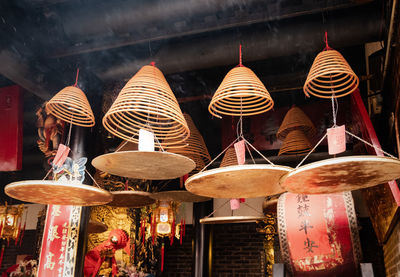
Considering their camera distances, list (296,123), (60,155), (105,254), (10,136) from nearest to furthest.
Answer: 1. (60,155)
2. (296,123)
3. (10,136)
4. (105,254)

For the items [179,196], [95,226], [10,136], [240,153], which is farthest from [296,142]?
[10,136]

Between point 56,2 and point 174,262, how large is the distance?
6444mm

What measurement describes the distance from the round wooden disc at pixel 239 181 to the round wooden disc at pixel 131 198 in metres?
1.51

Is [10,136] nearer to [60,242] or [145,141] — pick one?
[60,242]

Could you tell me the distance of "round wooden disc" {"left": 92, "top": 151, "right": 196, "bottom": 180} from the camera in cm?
257

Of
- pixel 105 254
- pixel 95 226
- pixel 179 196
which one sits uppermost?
pixel 179 196

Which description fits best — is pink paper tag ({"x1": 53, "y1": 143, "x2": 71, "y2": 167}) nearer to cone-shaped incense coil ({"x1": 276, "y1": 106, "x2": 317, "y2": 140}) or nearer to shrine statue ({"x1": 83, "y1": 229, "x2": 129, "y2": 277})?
cone-shaped incense coil ({"x1": 276, "y1": 106, "x2": 317, "y2": 140})

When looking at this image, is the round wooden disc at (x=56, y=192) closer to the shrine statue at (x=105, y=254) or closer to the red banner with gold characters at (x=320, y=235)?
the red banner with gold characters at (x=320, y=235)

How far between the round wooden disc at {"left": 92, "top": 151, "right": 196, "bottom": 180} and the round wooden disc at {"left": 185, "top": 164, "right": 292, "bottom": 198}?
23 cm

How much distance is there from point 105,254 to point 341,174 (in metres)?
5.01

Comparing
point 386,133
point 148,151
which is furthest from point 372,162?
point 386,133

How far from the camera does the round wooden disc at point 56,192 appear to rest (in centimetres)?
271

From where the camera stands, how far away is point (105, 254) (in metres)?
6.21

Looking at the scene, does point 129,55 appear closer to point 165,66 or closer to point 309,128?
point 165,66
